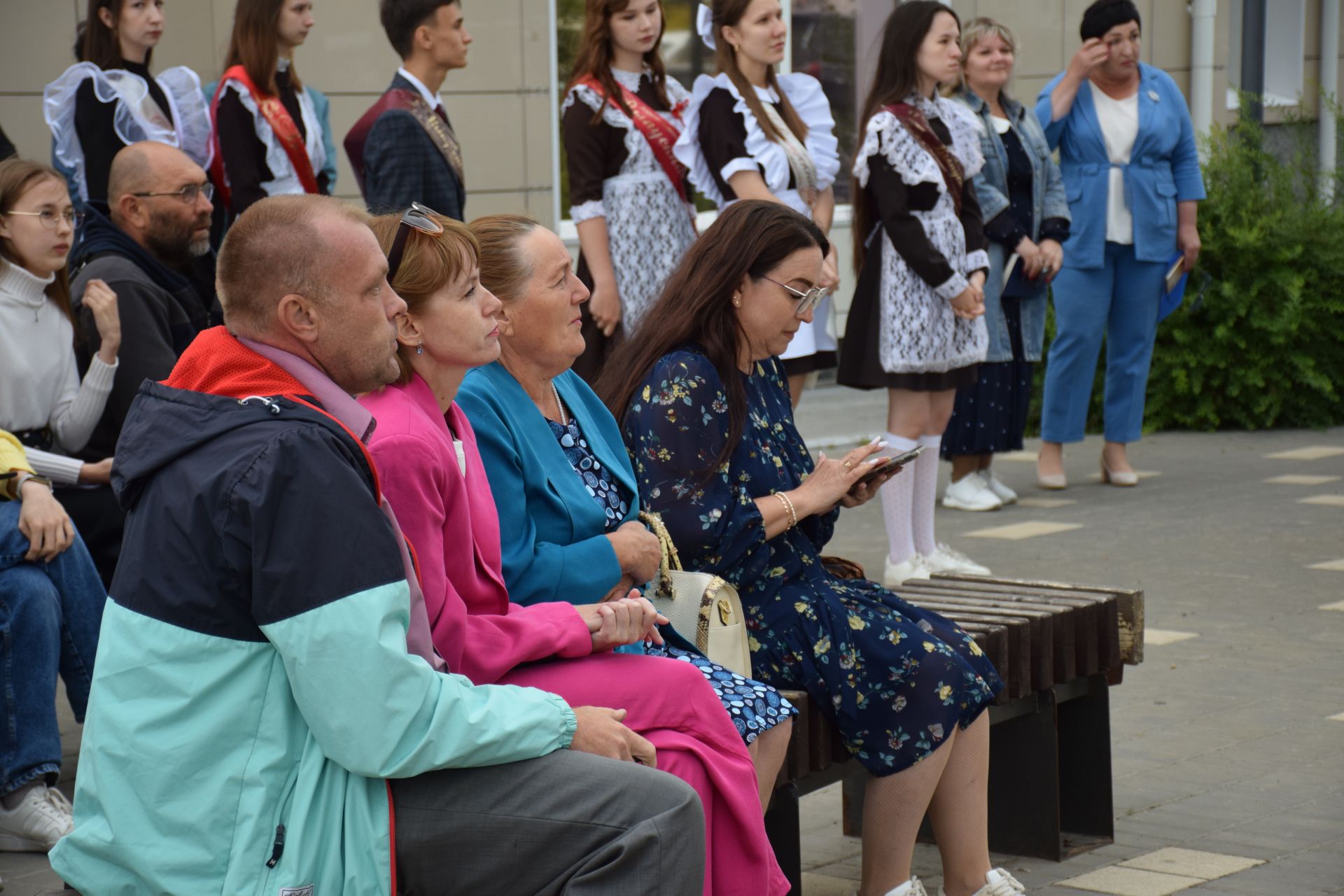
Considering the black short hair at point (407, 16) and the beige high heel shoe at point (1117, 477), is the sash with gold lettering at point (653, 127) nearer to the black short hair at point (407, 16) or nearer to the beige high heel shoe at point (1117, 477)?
the black short hair at point (407, 16)

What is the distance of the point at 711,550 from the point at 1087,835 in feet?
4.58

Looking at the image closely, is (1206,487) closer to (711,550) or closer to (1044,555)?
(1044,555)

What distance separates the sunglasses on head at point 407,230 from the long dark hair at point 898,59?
4.13m

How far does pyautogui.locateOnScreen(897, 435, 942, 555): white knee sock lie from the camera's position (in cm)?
719

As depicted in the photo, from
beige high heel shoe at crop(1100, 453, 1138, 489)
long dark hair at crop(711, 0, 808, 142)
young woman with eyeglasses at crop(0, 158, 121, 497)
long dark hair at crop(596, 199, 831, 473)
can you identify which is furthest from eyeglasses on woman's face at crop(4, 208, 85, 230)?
beige high heel shoe at crop(1100, 453, 1138, 489)

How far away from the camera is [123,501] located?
2607mm

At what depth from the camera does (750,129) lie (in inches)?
271

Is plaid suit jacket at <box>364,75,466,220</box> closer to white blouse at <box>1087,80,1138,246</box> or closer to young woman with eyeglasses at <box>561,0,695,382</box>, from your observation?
young woman with eyeglasses at <box>561,0,695,382</box>

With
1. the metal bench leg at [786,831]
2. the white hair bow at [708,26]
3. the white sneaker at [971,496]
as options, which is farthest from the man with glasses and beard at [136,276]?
the white sneaker at [971,496]

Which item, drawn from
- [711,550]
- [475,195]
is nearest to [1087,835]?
[711,550]

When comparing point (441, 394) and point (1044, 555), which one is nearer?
point (441, 394)

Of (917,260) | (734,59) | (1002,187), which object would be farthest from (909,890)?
(1002,187)

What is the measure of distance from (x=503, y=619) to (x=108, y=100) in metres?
3.97

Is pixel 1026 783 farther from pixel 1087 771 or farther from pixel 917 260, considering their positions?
pixel 917 260
